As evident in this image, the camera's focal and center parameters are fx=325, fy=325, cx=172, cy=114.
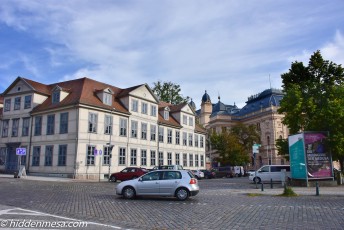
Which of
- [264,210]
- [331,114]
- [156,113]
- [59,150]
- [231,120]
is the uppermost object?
[231,120]

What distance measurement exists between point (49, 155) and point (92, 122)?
6.12 meters

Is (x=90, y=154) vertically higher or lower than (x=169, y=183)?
higher

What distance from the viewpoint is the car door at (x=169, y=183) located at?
16.3 metres

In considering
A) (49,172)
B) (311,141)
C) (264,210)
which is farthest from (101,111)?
(264,210)

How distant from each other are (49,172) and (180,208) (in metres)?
26.7

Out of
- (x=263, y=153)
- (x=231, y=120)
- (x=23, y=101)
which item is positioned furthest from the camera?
(x=231, y=120)

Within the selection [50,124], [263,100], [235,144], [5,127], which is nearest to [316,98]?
[50,124]

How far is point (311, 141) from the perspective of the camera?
24.9 meters

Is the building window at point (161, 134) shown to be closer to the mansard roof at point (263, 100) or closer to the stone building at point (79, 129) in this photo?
the stone building at point (79, 129)

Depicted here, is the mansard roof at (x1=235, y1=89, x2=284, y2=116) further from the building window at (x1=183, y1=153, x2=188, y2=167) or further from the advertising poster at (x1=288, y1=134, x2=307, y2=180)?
the advertising poster at (x1=288, y1=134, x2=307, y2=180)

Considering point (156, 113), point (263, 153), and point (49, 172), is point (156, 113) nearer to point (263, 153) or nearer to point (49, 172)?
point (49, 172)

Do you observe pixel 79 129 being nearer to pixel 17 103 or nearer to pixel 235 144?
pixel 17 103

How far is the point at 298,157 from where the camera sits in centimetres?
2520

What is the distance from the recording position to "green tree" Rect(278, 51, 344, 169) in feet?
85.5
